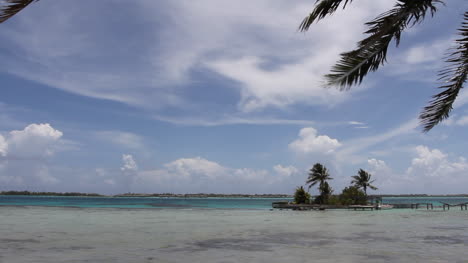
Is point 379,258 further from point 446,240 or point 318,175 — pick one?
point 318,175

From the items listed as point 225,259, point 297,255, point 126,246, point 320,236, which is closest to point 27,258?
point 126,246

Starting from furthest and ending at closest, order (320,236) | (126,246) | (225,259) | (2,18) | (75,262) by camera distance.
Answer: (320,236) < (126,246) < (225,259) < (75,262) < (2,18)

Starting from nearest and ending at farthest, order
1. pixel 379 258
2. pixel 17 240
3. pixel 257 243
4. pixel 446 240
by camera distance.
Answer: pixel 379 258
pixel 257 243
pixel 17 240
pixel 446 240

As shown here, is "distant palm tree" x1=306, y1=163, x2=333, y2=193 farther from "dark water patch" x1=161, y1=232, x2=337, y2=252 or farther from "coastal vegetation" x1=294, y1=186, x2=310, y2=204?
"dark water patch" x1=161, y1=232, x2=337, y2=252

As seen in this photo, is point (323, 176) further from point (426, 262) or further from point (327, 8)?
point (327, 8)

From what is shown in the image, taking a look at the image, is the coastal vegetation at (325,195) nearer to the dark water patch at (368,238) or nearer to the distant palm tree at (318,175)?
the distant palm tree at (318,175)

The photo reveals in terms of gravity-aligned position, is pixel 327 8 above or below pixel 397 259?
above

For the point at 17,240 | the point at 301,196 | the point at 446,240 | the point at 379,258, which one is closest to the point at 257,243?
the point at 379,258

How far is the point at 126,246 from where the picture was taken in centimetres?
1461

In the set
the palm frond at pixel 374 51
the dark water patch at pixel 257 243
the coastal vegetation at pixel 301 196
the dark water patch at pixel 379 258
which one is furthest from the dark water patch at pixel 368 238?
the coastal vegetation at pixel 301 196

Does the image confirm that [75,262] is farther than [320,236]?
No

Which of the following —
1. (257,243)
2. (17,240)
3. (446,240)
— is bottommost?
(17,240)

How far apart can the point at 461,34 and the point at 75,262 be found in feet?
35.0

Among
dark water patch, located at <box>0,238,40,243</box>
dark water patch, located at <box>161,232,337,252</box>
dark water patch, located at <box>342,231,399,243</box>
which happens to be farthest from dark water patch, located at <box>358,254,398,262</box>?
dark water patch, located at <box>0,238,40,243</box>
